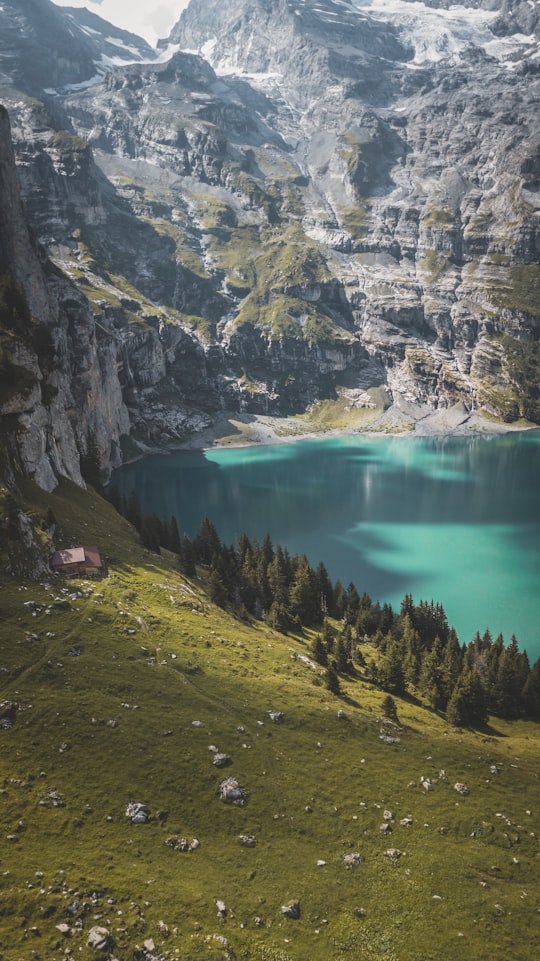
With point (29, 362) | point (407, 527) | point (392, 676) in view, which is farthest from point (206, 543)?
point (407, 527)

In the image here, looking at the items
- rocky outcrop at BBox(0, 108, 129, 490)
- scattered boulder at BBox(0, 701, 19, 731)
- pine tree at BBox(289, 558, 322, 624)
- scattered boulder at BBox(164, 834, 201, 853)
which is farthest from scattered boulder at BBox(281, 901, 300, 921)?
pine tree at BBox(289, 558, 322, 624)

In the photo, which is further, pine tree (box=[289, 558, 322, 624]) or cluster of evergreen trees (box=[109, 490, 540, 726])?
pine tree (box=[289, 558, 322, 624])

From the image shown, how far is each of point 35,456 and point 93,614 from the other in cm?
3480

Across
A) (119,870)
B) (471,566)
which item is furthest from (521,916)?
(471,566)

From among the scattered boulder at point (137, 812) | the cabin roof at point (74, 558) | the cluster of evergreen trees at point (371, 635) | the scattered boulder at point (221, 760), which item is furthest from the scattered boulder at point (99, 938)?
the cabin roof at point (74, 558)

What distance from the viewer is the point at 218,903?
21625 mm

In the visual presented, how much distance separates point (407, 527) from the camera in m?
139

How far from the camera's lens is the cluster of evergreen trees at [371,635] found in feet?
182

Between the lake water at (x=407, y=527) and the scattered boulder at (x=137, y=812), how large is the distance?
67.0 metres

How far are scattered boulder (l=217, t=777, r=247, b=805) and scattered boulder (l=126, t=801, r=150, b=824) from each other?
450 centimetres

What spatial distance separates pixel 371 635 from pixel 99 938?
207ft

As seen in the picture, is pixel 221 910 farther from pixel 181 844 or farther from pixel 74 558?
pixel 74 558

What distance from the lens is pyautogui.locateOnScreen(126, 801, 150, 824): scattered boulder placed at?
24250mm

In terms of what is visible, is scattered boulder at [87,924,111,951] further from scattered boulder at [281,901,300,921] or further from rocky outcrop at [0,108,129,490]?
rocky outcrop at [0,108,129,490]
